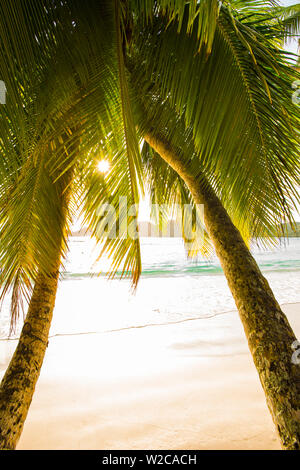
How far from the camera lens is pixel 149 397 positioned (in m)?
3.65

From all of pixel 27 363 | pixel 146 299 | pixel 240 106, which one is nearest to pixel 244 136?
pixel 240 106

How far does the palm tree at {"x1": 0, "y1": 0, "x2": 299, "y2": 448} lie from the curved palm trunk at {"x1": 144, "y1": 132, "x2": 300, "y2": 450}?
14 mm

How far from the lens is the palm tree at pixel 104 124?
1.60 meters

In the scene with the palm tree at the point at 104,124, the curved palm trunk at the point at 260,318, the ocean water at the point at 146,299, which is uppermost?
the palm tree at the point at 104,124

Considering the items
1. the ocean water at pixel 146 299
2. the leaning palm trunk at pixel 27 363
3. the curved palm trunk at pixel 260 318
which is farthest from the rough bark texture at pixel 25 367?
the ocean water at pixel 146 299

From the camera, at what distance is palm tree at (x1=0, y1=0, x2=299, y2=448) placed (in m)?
1.60

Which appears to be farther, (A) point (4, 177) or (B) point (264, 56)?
(A) point (4, 177)

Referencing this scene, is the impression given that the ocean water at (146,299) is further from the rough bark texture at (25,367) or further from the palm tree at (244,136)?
the palm tree at (244,136)

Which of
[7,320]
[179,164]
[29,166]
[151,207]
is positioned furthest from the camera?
[7,320]

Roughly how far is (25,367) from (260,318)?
1.38 metres

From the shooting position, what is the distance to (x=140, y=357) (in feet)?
16.5
